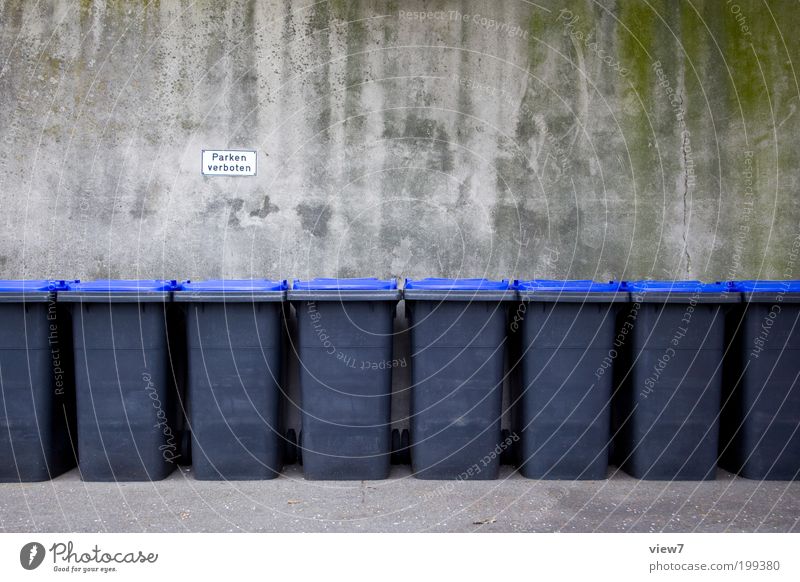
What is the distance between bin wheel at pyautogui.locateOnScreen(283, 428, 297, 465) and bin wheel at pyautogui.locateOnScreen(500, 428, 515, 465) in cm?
143

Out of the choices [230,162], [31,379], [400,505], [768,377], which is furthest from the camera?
[230,162]

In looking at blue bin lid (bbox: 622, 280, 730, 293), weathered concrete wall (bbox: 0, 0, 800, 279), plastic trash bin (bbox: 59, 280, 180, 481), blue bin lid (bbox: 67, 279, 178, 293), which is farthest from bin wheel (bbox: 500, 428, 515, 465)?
blue bin lid (bbox: 67, 279, 178, 293)

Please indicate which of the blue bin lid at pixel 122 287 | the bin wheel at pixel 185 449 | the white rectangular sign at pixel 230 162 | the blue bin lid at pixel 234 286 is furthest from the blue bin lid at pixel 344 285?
the white rectangular sign at pixel 230 162

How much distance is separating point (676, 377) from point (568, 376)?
702mm

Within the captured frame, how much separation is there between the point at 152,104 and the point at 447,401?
3.33m

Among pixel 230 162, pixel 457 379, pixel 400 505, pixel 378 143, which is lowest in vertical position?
pixel 400 505

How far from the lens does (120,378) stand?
4703 millimetres

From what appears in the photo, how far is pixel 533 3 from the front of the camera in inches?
239

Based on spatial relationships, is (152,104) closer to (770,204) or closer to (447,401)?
(447,401)

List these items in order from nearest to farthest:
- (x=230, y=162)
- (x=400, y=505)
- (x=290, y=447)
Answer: (x=400, y=505), (x=290, y=447), (x=230, y=162)

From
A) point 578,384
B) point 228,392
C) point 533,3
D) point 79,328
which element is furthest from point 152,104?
point 578,384

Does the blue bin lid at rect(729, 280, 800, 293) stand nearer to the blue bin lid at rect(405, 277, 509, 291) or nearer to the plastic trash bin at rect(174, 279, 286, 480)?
the blue bin lid at rect(405, 277, 509, 291)

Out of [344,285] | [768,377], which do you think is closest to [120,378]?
[344,285]

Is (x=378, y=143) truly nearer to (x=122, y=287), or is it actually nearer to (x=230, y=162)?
(x=230, y=162)
